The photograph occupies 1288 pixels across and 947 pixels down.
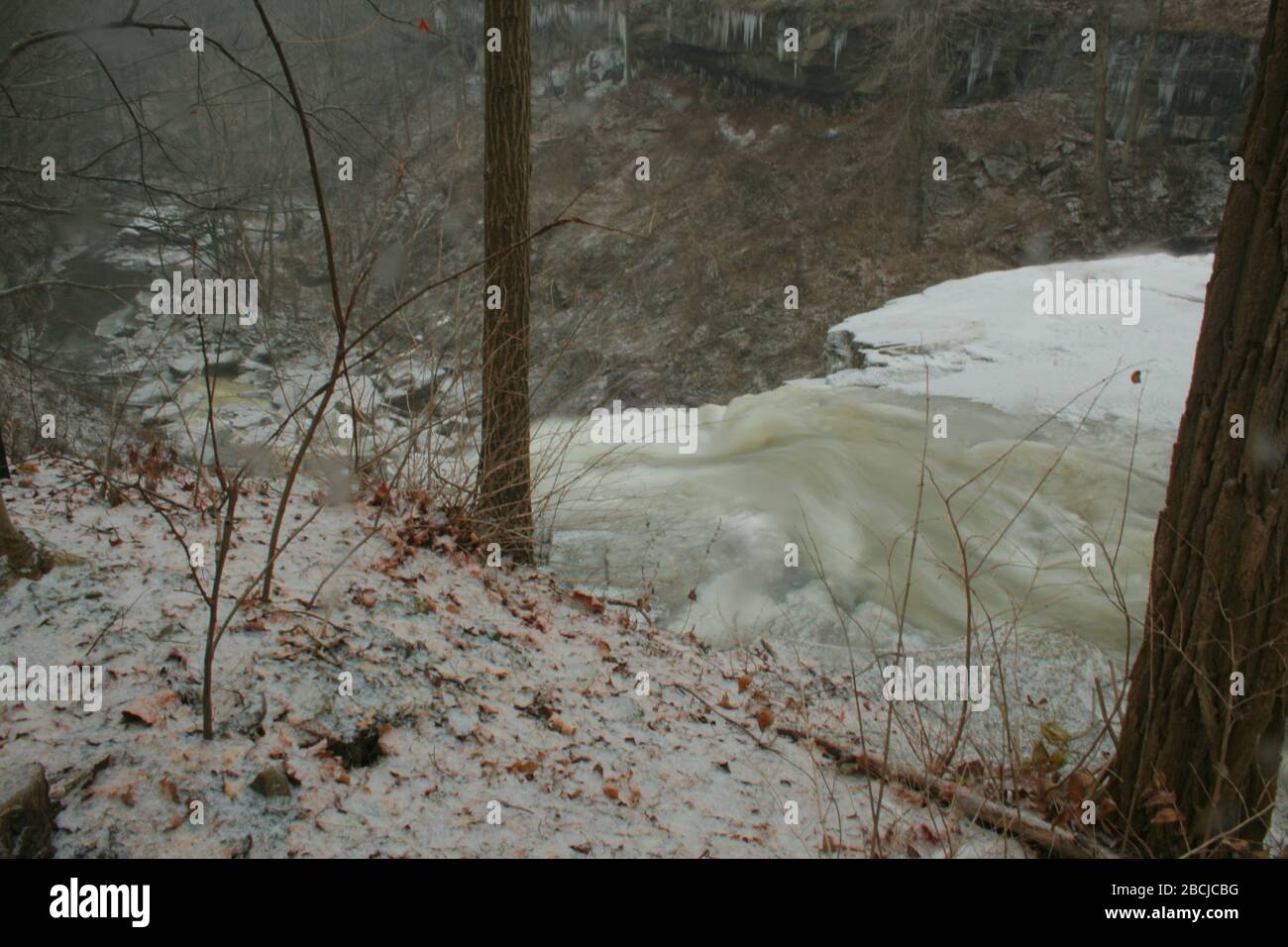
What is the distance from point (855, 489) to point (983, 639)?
213cm

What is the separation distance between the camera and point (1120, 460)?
7152 mm

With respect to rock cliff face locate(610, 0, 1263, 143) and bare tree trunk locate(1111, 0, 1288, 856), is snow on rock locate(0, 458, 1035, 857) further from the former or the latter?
rock cliff face locate(610, 0, 1263, 143)

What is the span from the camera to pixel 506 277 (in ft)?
16.5

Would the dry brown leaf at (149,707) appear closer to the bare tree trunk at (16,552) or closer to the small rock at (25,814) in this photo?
the small rock at (25,814)

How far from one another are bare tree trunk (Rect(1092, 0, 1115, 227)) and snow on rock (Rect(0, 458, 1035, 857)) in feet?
57.1

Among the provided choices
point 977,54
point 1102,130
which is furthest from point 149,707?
point 977,54

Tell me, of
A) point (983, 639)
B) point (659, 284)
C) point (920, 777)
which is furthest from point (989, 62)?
point (920, 777)

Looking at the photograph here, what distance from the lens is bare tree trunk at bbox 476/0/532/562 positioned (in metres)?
4.93

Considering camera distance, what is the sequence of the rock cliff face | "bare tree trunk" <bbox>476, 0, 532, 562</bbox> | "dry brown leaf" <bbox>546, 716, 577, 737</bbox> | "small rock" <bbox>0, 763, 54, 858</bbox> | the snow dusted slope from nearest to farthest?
1. "small rock" <bbox>0, 763, 54, 858</bbox>
2. "dry brown leaf" <bbox>546, 716, 577, 737</bbox>
3. "bare tree trunk" <bbox>476, 0, 532, 562</bbox>
4. the snow dusted slope
5. the rock cliff face

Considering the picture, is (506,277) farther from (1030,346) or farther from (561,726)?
(1030,346)

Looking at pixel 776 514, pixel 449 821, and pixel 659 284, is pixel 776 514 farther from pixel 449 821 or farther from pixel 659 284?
pixel 659 284

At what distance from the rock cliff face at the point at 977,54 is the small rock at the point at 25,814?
68.7 feet

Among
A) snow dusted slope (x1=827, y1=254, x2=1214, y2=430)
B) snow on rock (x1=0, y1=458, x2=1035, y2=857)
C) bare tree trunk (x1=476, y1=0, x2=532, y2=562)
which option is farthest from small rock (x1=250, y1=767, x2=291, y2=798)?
snow dusted slope (x1=827, y1=254, x2=1214, y2=430)

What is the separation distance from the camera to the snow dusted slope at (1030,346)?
27.3 feet
